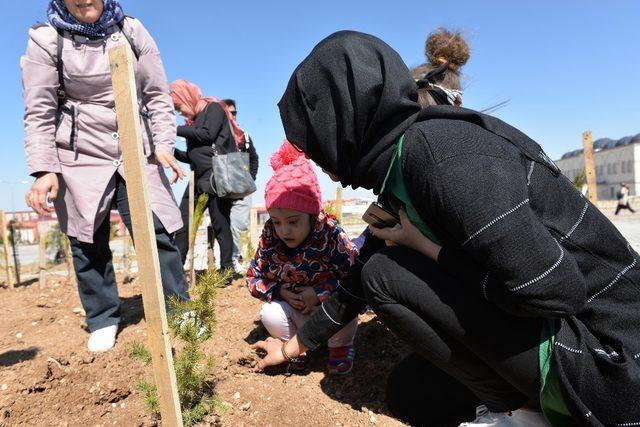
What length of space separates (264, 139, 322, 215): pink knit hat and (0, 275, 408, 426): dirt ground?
0.78 metres

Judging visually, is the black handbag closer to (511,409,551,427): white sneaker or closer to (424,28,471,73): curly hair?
(424,28,471,73): curly hair

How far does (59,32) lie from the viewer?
250 centimetres

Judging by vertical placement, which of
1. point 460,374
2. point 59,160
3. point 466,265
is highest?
point 59,160

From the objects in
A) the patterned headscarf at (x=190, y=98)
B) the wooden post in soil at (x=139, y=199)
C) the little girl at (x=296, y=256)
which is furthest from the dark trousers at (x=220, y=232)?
the wooden post in soil at (x=139, y=199)

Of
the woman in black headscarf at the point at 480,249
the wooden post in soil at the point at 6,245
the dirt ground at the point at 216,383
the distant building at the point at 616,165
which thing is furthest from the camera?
the distant building at the point at 616,165

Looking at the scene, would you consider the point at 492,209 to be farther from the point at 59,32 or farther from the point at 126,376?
the point at 59,32

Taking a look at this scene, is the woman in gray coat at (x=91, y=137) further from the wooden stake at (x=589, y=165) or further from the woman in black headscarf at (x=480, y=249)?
the wooden stake at (x=589, y=165)

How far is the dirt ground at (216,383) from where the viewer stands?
74.5 inches

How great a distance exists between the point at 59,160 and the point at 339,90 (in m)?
1.79

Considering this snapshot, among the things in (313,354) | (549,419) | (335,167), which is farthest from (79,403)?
(549,419)

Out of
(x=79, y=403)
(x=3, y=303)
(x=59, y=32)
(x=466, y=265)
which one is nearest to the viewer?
(x=466, y=265)

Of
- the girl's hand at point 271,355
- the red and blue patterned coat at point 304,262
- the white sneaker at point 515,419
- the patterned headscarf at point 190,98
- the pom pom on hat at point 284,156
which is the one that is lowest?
the white sneaker at point 515,419

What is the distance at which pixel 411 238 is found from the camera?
1.58m

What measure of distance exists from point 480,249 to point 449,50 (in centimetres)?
158
